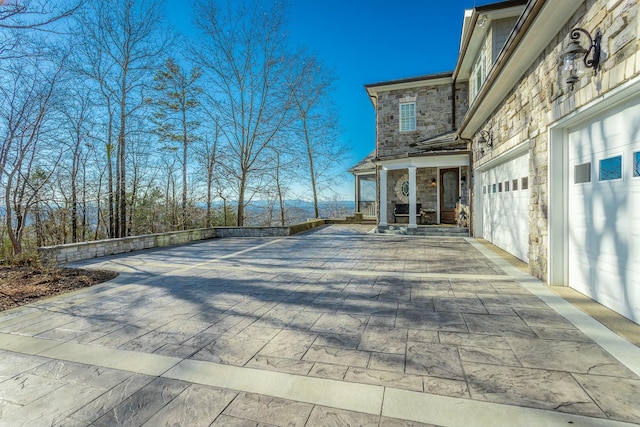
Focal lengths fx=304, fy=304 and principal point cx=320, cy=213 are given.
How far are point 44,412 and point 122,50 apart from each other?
33.9 ft

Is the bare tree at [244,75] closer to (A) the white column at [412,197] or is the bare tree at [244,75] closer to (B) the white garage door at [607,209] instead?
(A) the white column at [412,197]

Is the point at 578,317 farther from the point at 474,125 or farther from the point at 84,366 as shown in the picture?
the point at 474,125

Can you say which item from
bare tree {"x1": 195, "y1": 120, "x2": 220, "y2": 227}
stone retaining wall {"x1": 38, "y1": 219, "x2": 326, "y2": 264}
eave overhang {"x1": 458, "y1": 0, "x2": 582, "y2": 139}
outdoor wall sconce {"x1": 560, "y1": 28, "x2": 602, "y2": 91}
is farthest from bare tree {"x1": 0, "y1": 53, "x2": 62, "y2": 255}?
outdoor wall sconce {"x1": 560, "y1": 28, "x2": 602, "y2": 91}

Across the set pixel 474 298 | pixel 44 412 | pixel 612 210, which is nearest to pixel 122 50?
pixel 44 412

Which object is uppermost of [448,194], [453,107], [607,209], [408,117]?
[453,107]

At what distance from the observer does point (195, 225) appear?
40.8 feet

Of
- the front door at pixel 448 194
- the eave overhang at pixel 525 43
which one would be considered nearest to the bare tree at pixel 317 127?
the front door at pixel 448 194

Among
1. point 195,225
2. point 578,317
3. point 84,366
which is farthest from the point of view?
point 195,225

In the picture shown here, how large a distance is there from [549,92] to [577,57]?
2.80ft

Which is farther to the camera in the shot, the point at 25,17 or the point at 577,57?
the point at 25,17

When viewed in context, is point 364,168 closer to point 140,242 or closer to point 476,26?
point 476,26

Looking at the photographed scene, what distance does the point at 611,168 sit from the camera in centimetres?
304

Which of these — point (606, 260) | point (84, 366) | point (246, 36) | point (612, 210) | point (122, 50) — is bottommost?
point (84, 366)

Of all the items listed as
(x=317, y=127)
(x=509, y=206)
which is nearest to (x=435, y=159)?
(x=509, y=206)
